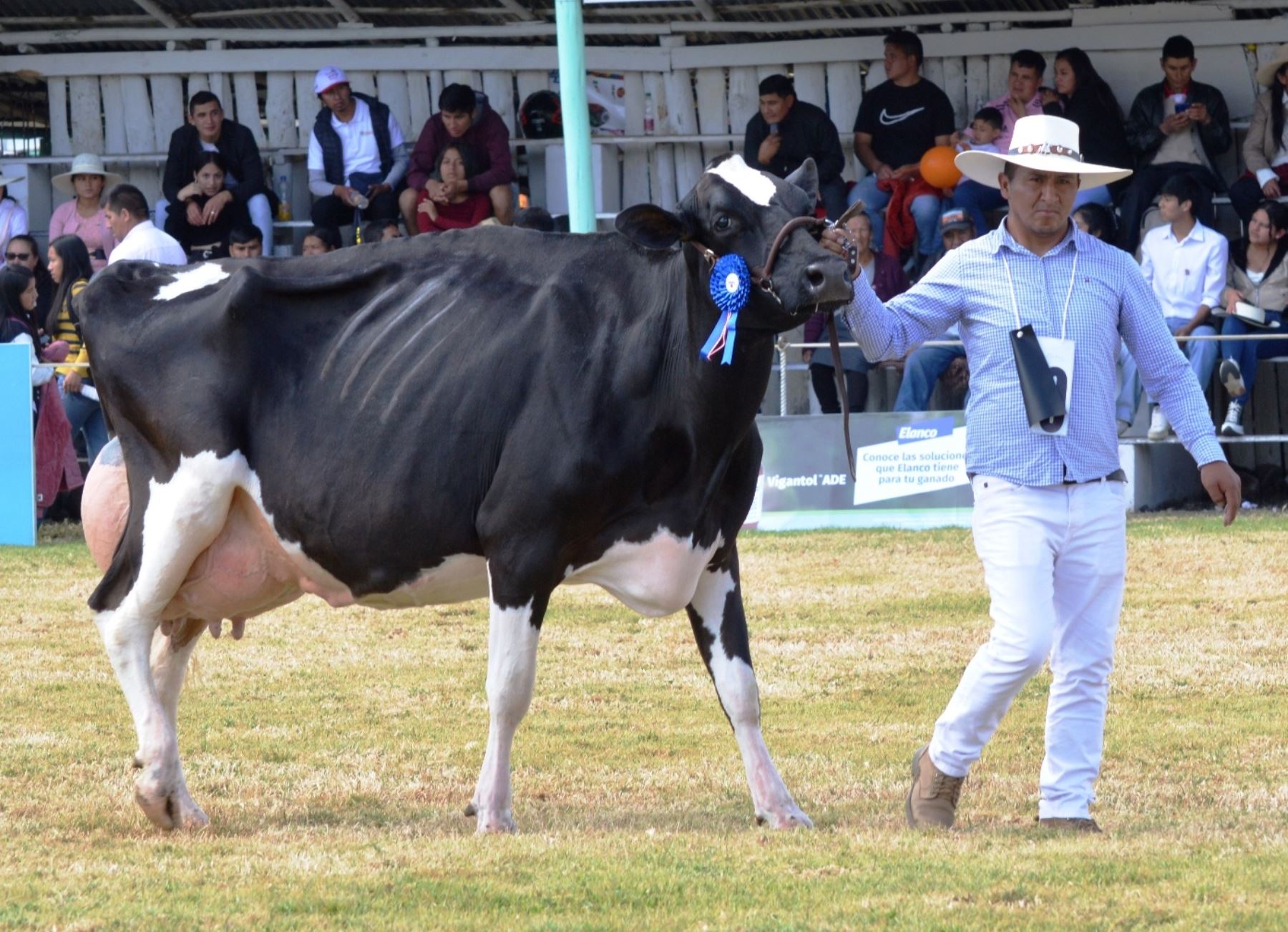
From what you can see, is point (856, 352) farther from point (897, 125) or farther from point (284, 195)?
point (284, 195)

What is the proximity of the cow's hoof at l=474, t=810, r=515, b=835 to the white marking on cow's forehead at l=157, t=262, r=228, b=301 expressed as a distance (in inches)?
84.2

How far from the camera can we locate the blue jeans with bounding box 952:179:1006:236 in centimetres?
1574

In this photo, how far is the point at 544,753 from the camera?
764 centimetres

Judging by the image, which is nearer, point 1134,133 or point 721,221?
point 721,221

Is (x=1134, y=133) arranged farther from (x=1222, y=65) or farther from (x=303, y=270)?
(x=303, y=270)

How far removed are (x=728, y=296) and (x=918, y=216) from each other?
10.6m

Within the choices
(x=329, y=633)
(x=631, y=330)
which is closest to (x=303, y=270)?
(x=631, y=330)

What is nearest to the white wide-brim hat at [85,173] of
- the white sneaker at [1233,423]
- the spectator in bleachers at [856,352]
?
the spectator in bleachers at [856,352]

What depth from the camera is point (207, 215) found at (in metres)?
16.8

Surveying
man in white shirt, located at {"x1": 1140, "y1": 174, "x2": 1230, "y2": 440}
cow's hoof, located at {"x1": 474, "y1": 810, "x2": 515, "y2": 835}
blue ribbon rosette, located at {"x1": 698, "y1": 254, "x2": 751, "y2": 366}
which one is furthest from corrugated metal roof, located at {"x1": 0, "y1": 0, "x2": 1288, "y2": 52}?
cow's hoof, located at {"x1": 474, "y1": 810, "x2": 515, "y2": 835}

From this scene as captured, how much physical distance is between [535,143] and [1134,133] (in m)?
5.56

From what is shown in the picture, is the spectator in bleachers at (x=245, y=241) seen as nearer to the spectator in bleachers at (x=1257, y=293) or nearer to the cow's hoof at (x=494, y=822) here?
the spectator in bleachers at (x=1257, y=293)

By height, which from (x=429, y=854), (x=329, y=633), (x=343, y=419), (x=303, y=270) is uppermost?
(x=303, y=270)

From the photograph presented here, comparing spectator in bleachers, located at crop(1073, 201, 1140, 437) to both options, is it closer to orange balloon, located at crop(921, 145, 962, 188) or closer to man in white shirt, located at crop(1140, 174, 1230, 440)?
man in white shirt, located at crop(1140, 174, 1230, 440)
